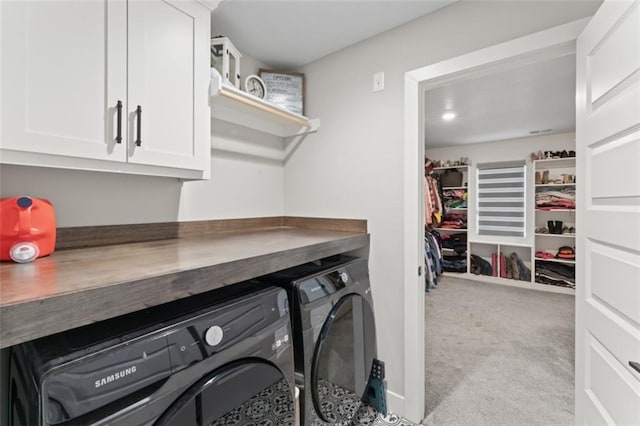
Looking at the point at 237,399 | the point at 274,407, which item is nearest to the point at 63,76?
the point at 237,399

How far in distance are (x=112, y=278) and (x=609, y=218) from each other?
5.19 ft

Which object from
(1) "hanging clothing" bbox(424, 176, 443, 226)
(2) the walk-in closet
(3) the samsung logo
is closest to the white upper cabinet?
(3) the samsung logo

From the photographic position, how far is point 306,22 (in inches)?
64.4

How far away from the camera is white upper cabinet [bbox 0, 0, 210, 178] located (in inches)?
34.9

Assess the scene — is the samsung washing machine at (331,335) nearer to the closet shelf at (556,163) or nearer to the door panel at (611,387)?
the door panel at (611,387)

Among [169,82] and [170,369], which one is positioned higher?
[169,82]

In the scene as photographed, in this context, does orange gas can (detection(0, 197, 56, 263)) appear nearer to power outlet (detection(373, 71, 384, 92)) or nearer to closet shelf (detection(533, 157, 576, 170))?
power outlet (detection(373, 71, 384, 92))

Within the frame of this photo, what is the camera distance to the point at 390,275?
174 centimetres

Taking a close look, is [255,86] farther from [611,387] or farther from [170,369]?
[611,387]

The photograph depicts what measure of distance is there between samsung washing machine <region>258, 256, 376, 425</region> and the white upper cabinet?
79 centimetres

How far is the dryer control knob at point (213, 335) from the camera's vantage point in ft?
2.71

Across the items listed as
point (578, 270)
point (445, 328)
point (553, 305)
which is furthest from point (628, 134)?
point (553, 305)

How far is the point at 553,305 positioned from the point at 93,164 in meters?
4.78

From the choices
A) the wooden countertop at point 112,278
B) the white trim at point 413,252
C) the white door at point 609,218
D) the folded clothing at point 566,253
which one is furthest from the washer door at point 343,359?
the folded clothing at point 566,253
